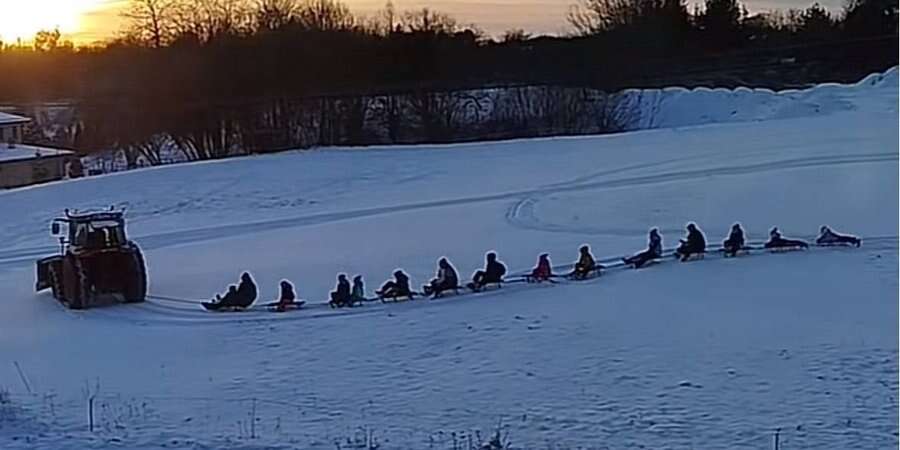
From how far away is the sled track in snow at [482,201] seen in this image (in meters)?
21.5

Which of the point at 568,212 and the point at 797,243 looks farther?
the point at 568,212

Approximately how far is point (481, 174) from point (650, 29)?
73.7 ft

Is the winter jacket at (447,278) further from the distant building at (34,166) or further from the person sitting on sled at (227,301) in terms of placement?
the distant building at (34,166)

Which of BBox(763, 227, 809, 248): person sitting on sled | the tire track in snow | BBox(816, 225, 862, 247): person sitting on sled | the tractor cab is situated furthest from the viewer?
the tire track in snow

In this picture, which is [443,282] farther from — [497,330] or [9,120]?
[9,120]

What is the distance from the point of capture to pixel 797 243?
1659 centimetres

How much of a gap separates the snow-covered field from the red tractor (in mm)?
295

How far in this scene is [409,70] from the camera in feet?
149

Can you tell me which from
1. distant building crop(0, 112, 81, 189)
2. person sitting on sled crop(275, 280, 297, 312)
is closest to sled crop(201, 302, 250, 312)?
person sitting on sled crop(275, 280, 297, 312)

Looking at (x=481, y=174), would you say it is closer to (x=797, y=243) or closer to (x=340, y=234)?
(x=340, y=234)

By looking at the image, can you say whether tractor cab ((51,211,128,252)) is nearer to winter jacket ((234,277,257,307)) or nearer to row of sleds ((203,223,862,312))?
row of sleds ((203,223,862,312))

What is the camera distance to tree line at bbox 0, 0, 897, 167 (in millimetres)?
42188

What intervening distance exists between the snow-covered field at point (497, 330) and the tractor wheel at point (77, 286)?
0.23m

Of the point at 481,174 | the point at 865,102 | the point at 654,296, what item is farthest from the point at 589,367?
the point at 865,102
